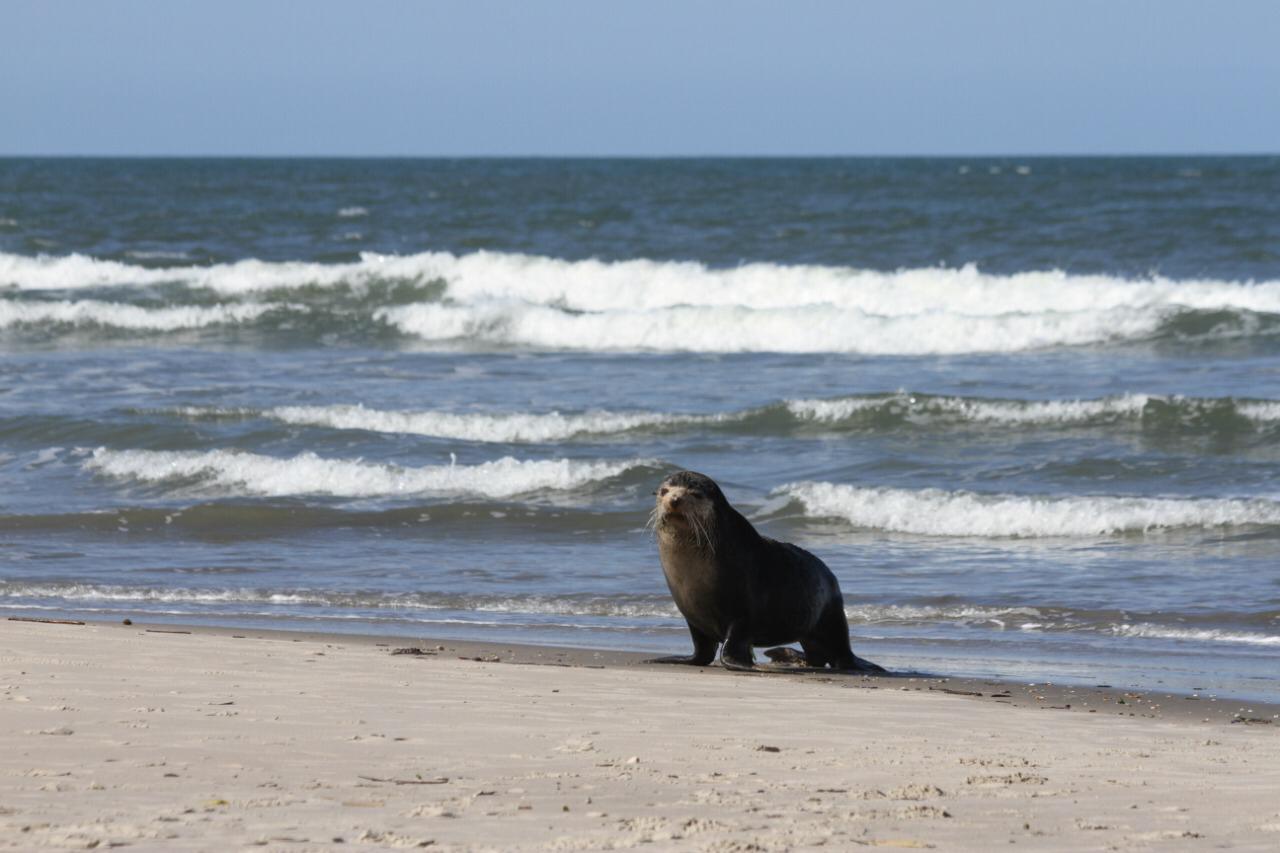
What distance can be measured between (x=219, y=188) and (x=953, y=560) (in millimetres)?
62382

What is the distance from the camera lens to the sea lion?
29.3 ft

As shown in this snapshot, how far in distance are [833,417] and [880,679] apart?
10.3 meters

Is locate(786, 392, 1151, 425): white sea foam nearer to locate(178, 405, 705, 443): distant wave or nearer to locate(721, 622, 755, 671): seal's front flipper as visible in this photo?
locate(178, 405, 705, 443): distant wave

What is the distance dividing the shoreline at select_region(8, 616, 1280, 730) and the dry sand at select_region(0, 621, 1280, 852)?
0.20 feet

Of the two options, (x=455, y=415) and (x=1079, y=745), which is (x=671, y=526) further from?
(x=455, y=415)

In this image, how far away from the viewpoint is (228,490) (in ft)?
50.2

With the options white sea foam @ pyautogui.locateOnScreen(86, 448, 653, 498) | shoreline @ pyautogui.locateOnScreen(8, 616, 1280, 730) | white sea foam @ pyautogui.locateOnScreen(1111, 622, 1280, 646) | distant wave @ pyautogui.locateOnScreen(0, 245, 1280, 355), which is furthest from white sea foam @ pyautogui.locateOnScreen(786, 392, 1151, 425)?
shoreline @ pyautogui.locateOnScreen(8, 616, 1280, 730)

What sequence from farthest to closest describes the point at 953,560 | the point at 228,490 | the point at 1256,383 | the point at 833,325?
the point at 833,325
the point at 1256,383
the point at 228,490
the point at 953,560

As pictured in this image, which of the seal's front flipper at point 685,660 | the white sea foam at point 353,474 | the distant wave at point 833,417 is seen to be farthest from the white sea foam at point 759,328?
the seal's front flipper at point 685,660

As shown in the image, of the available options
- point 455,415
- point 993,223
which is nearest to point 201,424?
point 455,415

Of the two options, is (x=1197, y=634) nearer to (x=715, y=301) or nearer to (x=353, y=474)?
(x=353, y=474)

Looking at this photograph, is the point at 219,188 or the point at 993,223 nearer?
the point at 993,223

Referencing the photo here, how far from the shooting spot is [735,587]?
8945 millimetres

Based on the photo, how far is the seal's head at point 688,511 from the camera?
29.3 ft
